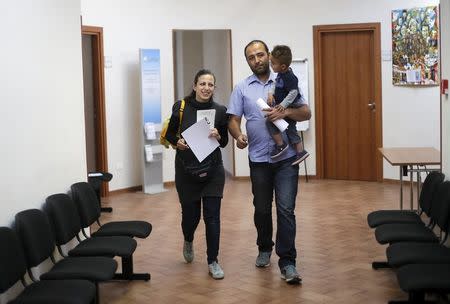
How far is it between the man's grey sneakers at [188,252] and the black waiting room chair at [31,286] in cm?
189

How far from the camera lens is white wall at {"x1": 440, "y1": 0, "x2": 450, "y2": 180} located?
471 centimetres

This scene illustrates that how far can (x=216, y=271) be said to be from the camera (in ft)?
16.4

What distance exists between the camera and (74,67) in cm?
501

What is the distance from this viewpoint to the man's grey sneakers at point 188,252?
542 cm

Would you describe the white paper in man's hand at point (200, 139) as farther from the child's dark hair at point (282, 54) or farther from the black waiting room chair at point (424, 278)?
the black waiting room chair at point (424, 278)

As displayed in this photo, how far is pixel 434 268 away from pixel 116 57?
6.78 metres

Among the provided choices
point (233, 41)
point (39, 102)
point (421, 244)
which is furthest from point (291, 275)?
point (233, 41)

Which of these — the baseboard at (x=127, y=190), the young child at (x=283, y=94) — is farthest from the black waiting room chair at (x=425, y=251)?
the baseboard at (x=127, y=190)

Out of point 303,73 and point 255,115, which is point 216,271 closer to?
point 255,115

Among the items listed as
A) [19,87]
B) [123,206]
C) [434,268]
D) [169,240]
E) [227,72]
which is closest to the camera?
[434,268]

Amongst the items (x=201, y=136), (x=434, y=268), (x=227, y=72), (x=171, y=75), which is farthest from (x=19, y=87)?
(x=227, y=72)

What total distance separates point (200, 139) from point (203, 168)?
0.22 meters

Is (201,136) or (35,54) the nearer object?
(35,54)

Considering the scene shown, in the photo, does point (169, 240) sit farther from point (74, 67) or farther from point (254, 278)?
point (74, 67)
